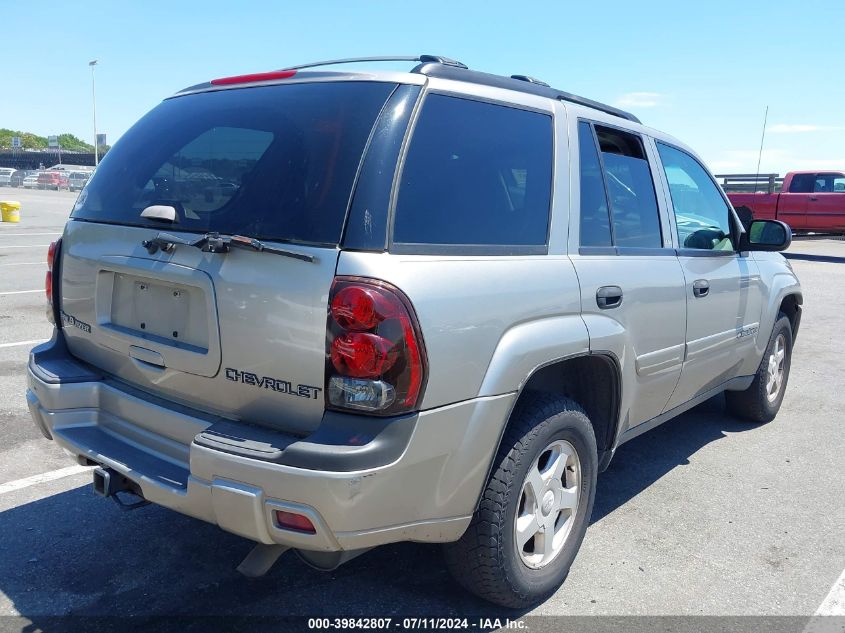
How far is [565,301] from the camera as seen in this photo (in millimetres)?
2869

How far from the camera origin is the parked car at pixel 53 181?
49.2 metres

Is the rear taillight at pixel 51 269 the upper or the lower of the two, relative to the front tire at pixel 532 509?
upper

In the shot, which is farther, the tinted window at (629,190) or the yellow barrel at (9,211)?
the yellow barrel at (9,211)

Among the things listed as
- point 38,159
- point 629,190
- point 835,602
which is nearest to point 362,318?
point 629,190

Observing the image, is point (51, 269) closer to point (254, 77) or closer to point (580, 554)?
point (254, 77)

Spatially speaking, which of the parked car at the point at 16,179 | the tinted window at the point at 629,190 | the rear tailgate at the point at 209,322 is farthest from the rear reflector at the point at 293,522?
the parked car at the point at 16,179

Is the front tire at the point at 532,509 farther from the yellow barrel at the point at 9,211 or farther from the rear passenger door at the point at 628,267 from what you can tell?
the yellow barrel at the point at 9,211

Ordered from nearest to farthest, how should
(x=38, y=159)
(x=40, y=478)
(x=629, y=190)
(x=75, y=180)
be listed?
1. (x=629, y=190)
2. (x=40, y=478)
3. (x=75, y=180)
4. (x=38, y=159)

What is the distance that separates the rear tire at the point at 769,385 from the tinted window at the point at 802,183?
49.2ft

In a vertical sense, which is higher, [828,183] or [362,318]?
[828,183]

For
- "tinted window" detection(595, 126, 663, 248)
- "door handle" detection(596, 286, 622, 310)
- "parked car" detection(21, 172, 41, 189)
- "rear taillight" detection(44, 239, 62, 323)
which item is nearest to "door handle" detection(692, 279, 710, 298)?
"tinted window" detection(595, 126, 663, 248)

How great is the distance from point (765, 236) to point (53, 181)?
173 ft

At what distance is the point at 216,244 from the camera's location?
2.43 m

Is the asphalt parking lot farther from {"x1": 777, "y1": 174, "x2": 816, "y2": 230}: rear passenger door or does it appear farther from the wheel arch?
{"x1": 777, "y1": 174, "x2": 816, "y2": 230}: rear passenger door
